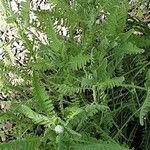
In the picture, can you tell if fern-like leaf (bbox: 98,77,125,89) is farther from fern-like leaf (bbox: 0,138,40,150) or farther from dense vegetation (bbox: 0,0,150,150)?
fern-like leaf (bbox: 0,138,40,150)

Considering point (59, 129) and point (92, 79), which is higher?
point (92, 79)

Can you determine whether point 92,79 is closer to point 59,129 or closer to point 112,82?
point 112,82

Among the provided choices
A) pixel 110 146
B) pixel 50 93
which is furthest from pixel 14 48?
pixel 110 146

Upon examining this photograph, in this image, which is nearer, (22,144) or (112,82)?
(22,144)

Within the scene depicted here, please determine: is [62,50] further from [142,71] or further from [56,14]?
[142,71]

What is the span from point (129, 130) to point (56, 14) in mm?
510

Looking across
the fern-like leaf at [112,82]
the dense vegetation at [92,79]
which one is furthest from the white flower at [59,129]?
the fern-like leaf at [112,82]

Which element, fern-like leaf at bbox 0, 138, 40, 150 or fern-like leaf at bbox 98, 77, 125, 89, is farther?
fern-like leaf at bbox 98, 77, 125, 89

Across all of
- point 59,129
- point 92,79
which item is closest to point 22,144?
point 59,129

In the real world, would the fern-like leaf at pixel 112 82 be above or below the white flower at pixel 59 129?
above

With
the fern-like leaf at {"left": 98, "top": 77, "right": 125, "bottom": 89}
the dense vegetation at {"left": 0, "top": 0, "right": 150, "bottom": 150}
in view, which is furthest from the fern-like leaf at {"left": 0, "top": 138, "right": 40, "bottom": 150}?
the fern-like leaf at {"left": 98, "top": 77, "right": 125, "bottom": 89}

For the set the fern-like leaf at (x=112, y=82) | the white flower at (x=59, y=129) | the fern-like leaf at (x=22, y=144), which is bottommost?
the fern-like leaf at (x=22, y=144)

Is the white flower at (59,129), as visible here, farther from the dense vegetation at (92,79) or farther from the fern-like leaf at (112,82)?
the fern-like leaf at (112,82)

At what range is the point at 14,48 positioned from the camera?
7.45ft
